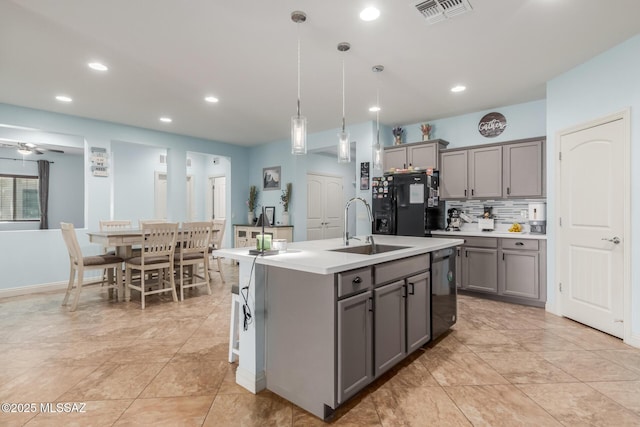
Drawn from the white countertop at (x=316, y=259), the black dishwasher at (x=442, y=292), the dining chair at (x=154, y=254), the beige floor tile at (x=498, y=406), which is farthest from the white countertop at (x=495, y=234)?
the dining chair at (x=154, y=254)

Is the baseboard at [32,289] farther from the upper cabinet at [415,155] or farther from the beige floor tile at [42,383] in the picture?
the upper cabinet at [415,155]

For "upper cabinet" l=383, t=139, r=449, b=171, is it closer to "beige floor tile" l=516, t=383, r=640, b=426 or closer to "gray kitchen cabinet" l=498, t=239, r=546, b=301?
"gray kitchen cabinet" l=498, t=239, r=546, b=301

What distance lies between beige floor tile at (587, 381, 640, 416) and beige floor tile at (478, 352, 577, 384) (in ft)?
0.52

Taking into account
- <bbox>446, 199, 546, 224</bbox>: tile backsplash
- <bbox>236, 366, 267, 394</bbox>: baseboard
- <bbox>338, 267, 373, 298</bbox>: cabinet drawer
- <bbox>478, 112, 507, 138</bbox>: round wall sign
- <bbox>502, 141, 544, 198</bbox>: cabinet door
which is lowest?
<bbox>236, 366, 267, 394</bbox>: baseboard

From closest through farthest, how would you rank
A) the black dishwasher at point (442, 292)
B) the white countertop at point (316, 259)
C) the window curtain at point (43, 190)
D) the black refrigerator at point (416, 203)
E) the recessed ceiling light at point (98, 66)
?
the white countertop at point (316, 259)
the black dishwasher at point (442, 292)
the recessed ceiling light at point (98, 66)
the black refrigerator at point (416, 203)
the window curtain at point (43, 190)

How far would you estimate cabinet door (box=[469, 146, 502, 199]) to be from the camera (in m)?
4.50

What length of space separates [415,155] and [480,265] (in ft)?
6.28

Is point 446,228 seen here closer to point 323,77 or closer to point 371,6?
point 323,77

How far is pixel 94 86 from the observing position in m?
3.85

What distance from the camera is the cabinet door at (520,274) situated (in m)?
3.98

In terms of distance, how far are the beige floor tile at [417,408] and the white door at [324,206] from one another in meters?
4.85

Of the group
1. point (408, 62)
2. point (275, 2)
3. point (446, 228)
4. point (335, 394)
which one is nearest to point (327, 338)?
point (335, 394)

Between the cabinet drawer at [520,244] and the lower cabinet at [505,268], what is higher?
the cabinet drawer at [520,244]

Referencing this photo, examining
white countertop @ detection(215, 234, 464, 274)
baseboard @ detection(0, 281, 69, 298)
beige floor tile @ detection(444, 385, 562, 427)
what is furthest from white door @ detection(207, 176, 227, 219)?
beige floor tile @ detection(444, 385, 562, 427)
